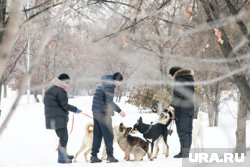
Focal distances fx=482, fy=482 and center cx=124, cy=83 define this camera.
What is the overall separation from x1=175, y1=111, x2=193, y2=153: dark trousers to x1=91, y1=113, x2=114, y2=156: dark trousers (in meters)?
1.18

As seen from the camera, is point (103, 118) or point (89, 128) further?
point (89, 128)

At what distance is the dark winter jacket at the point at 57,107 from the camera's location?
7867 mm

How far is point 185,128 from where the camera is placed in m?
8.28

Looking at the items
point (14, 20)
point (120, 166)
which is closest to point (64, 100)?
point (120, 166)

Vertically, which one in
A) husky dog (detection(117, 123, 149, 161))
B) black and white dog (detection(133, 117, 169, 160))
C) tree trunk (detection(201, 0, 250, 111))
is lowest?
husky dog (detection(117, 123, 149, 161))

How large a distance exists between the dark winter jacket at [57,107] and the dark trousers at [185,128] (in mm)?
1821

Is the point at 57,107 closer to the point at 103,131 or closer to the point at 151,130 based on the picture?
the point at 103,131

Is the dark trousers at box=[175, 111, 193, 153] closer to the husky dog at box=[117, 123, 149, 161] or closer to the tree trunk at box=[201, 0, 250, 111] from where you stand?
the husky dog at box=[117, 123, 149, 161]

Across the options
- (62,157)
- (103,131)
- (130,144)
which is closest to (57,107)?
(103,131)

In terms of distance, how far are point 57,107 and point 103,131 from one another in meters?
0.93

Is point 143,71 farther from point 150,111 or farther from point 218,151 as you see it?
point 150,111

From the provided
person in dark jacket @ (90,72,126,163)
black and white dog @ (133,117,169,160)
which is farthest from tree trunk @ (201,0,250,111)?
black and white dog @ (133,117,169,160)

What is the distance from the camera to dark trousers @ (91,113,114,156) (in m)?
8.27

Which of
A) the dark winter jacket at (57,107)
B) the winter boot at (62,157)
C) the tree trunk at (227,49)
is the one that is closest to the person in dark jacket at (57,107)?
the dark winter jacket at (57,107)
